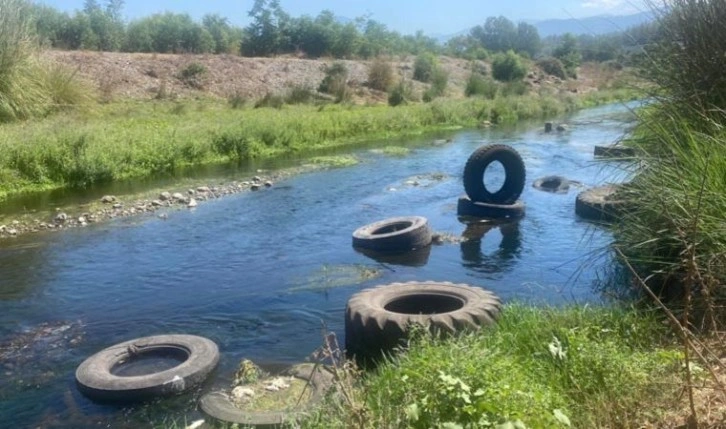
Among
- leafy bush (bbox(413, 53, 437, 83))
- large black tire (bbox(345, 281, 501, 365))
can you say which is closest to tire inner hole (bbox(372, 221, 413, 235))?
large black tire (bbox(345, 281, 501, 365))

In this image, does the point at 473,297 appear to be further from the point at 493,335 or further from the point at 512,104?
the point at 512,104

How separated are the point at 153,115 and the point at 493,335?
2258 centimetres

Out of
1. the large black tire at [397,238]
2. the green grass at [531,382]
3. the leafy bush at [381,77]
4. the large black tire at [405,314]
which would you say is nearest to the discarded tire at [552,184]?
the large black tire at [397,238]

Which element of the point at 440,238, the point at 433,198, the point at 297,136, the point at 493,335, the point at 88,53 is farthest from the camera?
the point at 88,53

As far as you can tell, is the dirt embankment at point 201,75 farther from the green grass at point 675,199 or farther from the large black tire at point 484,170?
the green grass at point 675,199

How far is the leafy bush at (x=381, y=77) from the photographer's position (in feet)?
139

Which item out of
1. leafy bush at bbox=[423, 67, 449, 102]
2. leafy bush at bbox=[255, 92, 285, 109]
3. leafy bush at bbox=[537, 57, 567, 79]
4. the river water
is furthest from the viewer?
leafy bush at bbox=[537, 57, 567, 79]

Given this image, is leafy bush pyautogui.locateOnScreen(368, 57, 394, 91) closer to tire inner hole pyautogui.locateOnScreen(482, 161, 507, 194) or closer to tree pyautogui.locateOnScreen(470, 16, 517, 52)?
tire inner hole pyautogui.locateOnScreen(482, 161, 507, 194)

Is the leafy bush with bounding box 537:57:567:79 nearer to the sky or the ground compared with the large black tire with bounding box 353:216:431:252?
nearer to the sky

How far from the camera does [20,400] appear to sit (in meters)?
6.98

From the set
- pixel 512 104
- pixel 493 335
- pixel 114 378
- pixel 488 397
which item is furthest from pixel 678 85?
pixel 512 104

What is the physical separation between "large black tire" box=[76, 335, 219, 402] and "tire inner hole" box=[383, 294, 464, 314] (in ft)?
6.84

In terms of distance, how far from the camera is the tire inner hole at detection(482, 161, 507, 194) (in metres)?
17.8

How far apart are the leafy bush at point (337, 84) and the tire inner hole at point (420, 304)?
28.6 meters
